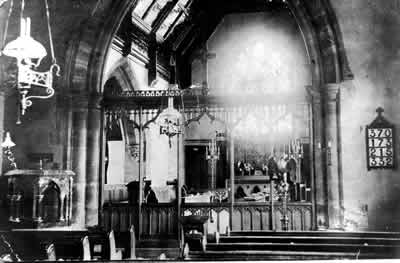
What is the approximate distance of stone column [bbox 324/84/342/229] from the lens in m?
8.34

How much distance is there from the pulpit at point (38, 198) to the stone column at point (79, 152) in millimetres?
854

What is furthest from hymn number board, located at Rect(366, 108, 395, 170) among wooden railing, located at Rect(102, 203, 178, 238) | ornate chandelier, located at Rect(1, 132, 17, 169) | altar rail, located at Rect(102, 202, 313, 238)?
ornate chandelier, located at Rect(1, 132, 17, 169)

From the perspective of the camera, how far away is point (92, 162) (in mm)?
8820

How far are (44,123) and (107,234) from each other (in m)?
3.55

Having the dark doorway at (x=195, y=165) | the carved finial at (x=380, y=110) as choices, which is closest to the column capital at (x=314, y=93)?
the carved finial at (x=380, y=110)

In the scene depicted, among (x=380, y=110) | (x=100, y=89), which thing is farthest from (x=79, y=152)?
(x=380, y=110)

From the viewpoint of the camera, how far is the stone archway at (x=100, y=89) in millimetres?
8477

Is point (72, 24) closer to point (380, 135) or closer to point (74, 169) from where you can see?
point (74, 169)

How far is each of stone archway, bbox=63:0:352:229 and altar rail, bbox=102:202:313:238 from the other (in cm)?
69

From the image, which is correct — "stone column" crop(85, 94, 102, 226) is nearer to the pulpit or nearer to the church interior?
the church interior

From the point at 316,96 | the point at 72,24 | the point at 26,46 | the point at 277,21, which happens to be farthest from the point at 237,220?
the point at 277,21

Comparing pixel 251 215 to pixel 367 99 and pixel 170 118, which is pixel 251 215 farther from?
pixel 367 99

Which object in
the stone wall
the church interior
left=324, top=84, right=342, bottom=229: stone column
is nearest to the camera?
the church interior

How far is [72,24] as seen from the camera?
871 cm
